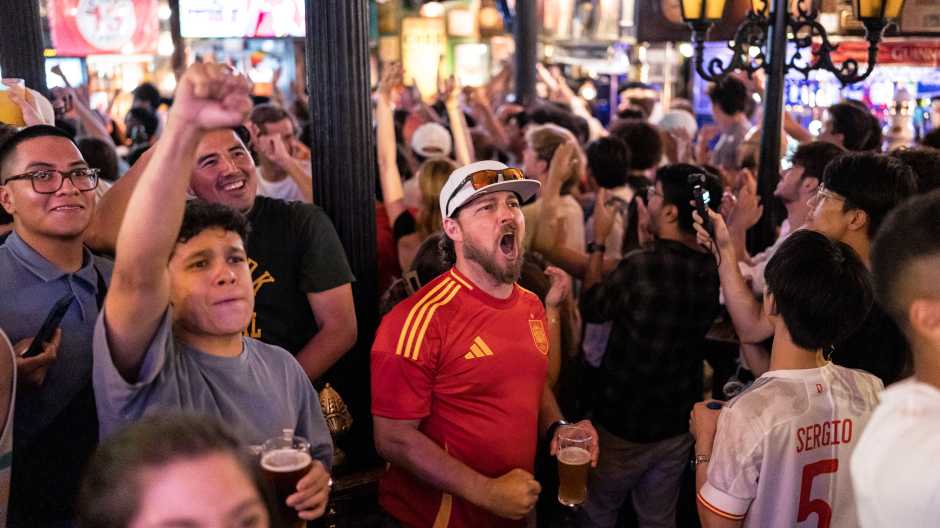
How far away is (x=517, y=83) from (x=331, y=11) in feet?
23.2

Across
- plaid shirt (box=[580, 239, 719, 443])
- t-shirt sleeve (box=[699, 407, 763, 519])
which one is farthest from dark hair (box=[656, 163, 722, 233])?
t-shirt sleeve (box=[699, 407, 763, 519])

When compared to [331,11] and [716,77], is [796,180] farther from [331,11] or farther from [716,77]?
[331,11]

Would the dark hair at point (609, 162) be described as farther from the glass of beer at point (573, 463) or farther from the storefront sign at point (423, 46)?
the storefront sign at point (423, 46)

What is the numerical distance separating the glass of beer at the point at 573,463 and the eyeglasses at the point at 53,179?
162 centimetres

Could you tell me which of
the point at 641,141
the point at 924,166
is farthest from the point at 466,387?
the point at 641,141

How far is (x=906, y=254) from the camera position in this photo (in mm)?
1390

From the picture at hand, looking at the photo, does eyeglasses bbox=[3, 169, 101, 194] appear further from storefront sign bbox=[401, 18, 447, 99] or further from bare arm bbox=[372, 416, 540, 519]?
storefront sign bbox=[401, 18, 447, 99]

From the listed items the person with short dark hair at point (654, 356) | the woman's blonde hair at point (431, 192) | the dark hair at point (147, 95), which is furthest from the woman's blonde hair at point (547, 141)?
the dark hair at point (147, 95)

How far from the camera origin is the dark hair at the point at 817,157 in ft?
11.2

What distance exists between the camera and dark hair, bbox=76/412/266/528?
44.3 inches

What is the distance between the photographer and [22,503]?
1.98 metres

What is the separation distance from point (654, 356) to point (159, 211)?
2.16m

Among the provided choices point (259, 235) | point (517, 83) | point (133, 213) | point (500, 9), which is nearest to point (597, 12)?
point (500, 9)

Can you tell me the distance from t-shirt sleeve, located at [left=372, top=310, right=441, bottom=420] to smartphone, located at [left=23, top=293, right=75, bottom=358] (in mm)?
859
